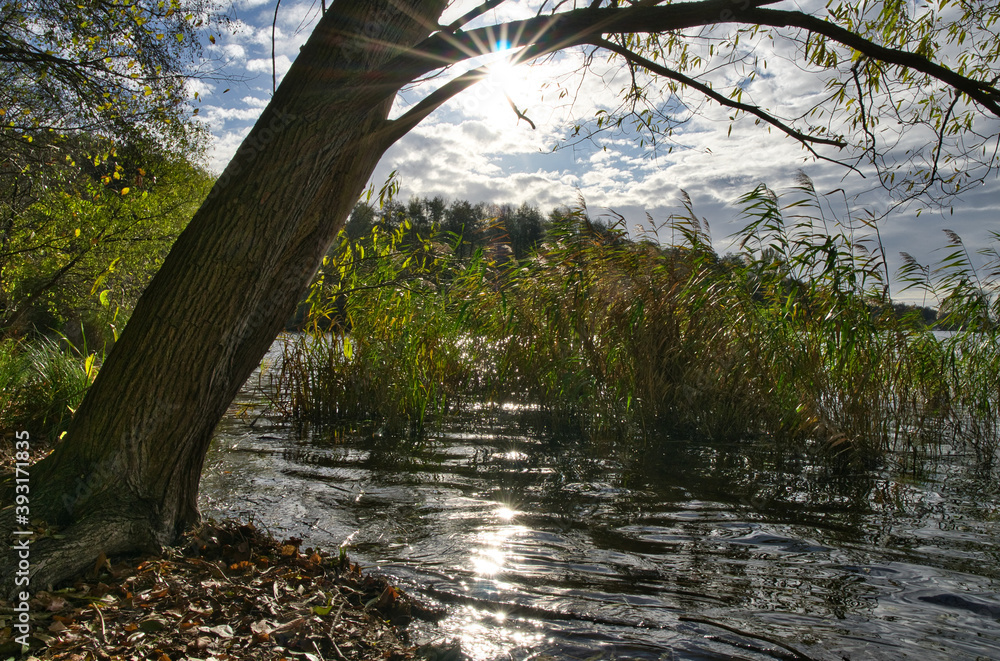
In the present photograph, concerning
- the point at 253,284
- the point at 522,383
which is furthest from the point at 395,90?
the point at 522,383

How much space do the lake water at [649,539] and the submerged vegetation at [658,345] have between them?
48 centimetres

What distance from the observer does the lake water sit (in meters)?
2.67

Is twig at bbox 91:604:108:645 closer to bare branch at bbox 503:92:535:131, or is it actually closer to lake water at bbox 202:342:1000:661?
lake water at bbox 202:342:1000:661

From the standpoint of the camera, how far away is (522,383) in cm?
731

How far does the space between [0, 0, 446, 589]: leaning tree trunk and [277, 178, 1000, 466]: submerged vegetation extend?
314 cm

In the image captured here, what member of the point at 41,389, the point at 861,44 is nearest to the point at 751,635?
the point at 861,44

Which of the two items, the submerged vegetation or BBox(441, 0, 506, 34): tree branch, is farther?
the submerged vegetation

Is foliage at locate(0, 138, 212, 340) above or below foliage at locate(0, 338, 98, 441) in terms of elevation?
above

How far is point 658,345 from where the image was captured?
6586 millimetres

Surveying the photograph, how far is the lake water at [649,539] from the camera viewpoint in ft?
8.76

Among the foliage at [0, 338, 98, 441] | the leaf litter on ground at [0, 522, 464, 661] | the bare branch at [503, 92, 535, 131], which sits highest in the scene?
the bare branch at [503, 92, 535, 131]

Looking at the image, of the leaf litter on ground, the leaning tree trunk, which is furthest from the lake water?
the leaning tree trunk

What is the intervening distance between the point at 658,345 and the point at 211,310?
512cm

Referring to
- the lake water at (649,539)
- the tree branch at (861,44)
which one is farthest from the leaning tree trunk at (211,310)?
the tree branch at (861,44)
